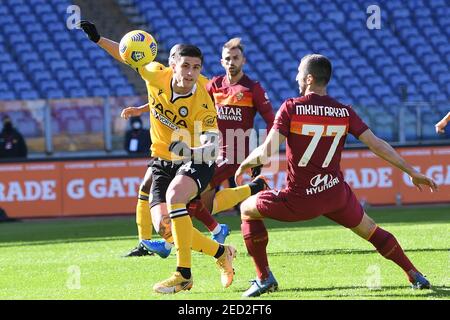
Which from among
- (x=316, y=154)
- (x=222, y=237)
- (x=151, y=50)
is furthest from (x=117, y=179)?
(x=316, y=154)

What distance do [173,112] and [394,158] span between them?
239 cm

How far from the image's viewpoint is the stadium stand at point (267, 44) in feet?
85.1

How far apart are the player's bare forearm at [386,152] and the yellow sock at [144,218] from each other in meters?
4.11

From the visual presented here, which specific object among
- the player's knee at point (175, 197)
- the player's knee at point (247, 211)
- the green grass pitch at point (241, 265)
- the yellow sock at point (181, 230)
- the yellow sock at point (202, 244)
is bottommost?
the green grass pitch at point (241, 265)

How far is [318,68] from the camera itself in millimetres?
8836

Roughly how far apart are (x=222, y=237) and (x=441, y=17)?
18.1 meters

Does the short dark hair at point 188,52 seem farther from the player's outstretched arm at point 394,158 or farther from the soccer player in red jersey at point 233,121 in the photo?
the soccer player in red jersey at point 233,121

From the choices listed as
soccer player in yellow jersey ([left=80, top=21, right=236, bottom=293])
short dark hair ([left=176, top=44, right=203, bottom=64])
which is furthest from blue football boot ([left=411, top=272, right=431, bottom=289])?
short dark hair ([left=176, top=44, right=203, bottom=64])

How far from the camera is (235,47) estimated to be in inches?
504

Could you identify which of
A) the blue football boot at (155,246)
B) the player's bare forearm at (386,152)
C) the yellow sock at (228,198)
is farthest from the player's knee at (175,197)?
the yellow sock at (228,198)

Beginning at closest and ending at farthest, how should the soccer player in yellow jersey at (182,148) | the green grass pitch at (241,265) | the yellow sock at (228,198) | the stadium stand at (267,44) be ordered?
the green grass pitch at (241,265)
the soccer player in yellow jersey at (182,148)
the yellow sock at (228,198)
the stadium stand at (267,44)

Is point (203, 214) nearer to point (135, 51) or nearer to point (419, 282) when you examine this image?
point (135, 51)

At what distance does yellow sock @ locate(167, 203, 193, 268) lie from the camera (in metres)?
9.45
